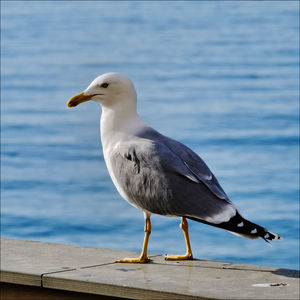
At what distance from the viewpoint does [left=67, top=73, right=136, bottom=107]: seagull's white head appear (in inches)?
95.3

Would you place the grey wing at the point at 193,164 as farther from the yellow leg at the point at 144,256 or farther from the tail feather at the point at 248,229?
the yellow leg at the point at 144,256

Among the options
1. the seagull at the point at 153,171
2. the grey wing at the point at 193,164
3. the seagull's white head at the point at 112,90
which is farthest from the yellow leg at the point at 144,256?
the seagull's white head at the point at 112,90

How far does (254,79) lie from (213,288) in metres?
Result: 10.5

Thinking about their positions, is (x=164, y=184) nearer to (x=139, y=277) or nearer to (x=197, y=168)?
(x=197, y=168)

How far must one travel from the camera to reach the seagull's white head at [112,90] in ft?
7.95

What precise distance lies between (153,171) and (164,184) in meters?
0.05

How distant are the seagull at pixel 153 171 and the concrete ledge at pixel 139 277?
122 mm

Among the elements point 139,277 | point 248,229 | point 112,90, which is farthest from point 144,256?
point 112,90

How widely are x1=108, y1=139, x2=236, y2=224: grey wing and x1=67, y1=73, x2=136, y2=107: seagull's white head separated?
15cm

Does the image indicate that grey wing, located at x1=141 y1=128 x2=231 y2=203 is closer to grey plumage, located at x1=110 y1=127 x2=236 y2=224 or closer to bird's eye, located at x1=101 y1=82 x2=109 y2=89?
grey plumage, located at x1=110 y1=127 x2=236 y2=224

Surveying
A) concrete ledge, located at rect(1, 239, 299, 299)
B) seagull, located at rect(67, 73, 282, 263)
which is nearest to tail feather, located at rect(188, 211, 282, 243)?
seagull, located at rect(67, 73, 282, 263)

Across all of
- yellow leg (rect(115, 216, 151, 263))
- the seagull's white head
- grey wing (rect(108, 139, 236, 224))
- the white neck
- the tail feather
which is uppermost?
the seagull's white head

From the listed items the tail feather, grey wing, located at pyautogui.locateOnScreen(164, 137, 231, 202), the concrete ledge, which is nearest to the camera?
the concrete ledge

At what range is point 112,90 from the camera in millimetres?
2430
